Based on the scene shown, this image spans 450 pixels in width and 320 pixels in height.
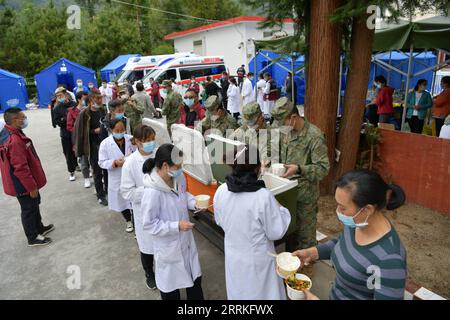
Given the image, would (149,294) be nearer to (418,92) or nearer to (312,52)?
(312,52)

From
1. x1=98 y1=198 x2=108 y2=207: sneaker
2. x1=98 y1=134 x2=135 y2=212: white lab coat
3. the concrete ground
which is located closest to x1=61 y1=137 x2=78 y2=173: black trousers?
the concrete ground

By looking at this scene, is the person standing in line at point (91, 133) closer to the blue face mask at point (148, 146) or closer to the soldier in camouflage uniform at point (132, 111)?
the soldier in camouflage uniform at point (132, 111)

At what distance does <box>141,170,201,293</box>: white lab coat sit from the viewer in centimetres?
259

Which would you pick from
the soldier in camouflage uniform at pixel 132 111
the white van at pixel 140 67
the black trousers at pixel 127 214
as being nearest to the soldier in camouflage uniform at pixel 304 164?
the black trousers at pixel 127 214

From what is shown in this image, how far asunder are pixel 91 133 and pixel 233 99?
791 centimetres

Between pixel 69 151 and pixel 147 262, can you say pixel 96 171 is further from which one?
pixel 147 262

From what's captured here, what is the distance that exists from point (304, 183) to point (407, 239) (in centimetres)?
214

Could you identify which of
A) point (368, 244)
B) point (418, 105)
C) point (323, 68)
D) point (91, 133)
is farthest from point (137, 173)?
point (418, 105)

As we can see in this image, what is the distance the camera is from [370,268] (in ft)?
5.39

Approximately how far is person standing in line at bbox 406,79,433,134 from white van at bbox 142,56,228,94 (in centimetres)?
1010

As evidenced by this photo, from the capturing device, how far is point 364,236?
1751 millimetres

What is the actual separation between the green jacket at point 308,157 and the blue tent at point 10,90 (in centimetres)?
1986

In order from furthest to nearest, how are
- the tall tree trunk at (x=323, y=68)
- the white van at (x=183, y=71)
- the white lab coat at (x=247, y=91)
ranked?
the white van at (x=183, y=71), the white lab coat at (x=247, y=91), the tall tree trunk at (x=323, y=68)

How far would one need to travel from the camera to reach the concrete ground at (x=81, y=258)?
371 centimetres
